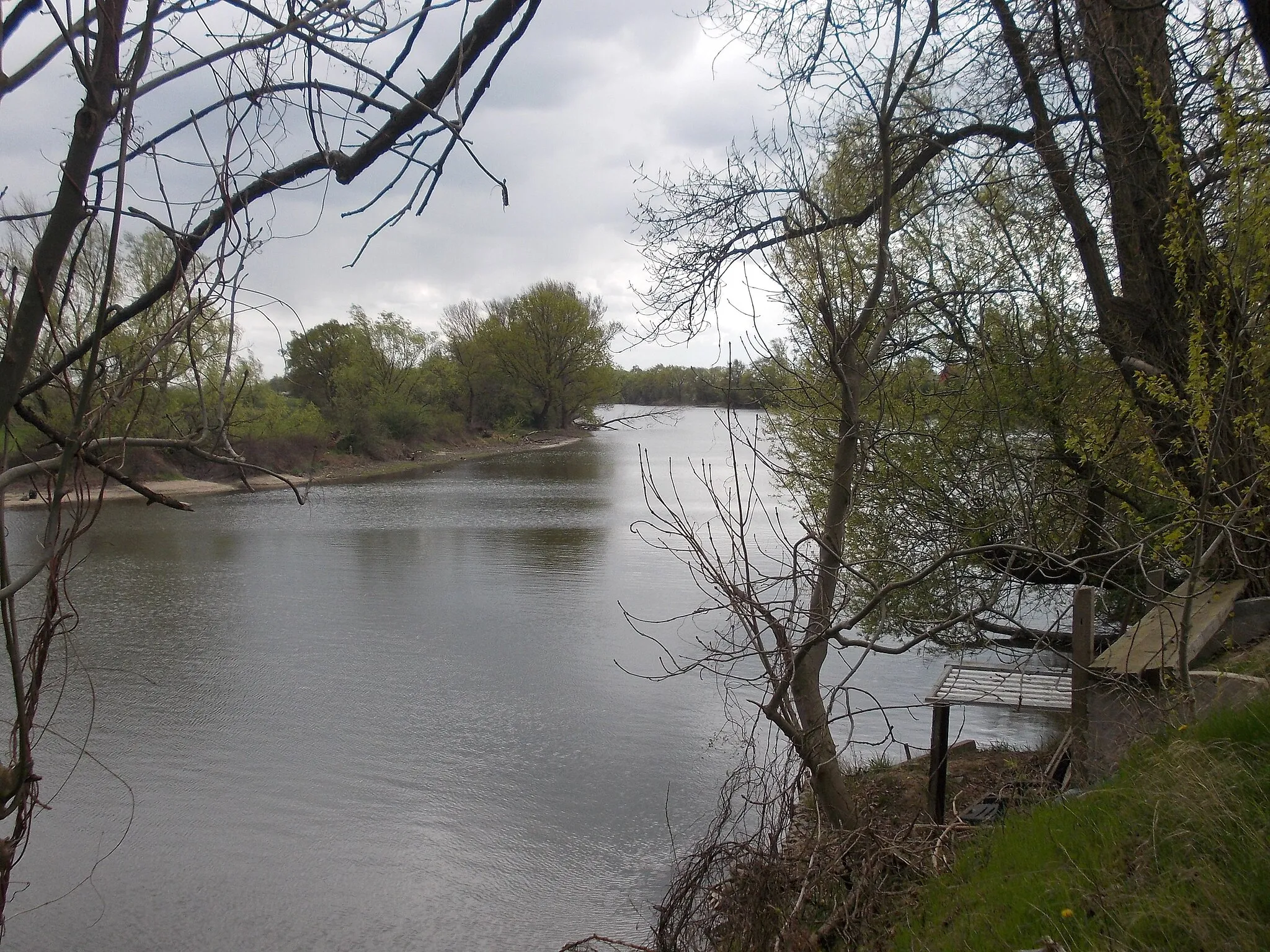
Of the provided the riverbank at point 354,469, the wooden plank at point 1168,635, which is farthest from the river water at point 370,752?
the riverbank at point 354,469

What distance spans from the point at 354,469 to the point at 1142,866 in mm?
34647

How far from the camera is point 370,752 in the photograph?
9.53 metres

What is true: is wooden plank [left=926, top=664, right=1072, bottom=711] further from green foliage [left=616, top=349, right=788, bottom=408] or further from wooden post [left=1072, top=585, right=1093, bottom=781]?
green foliage [left=616, top=349, right=788, bottom=408]

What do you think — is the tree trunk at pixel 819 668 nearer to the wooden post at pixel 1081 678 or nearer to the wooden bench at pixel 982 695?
the wooden bench at pixel 982 695

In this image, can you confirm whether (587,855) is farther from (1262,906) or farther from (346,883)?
(1262,906)

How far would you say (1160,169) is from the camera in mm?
7039

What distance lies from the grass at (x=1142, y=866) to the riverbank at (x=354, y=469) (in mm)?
15260

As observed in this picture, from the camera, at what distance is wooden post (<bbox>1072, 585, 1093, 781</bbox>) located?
5.41 m

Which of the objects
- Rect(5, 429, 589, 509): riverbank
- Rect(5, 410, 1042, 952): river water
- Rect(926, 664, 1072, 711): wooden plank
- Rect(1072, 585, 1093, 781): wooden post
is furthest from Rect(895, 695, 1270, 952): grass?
Rect(5, 429, 589, 509): riverbank

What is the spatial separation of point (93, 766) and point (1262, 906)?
10132mm

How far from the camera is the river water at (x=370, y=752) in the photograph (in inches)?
275

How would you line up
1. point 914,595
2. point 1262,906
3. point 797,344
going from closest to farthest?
point 1262,906 < point 797,344 < point 914,595

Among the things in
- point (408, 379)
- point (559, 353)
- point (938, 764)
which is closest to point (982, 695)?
point (938, 764)

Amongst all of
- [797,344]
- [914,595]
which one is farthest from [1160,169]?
[914,595]
